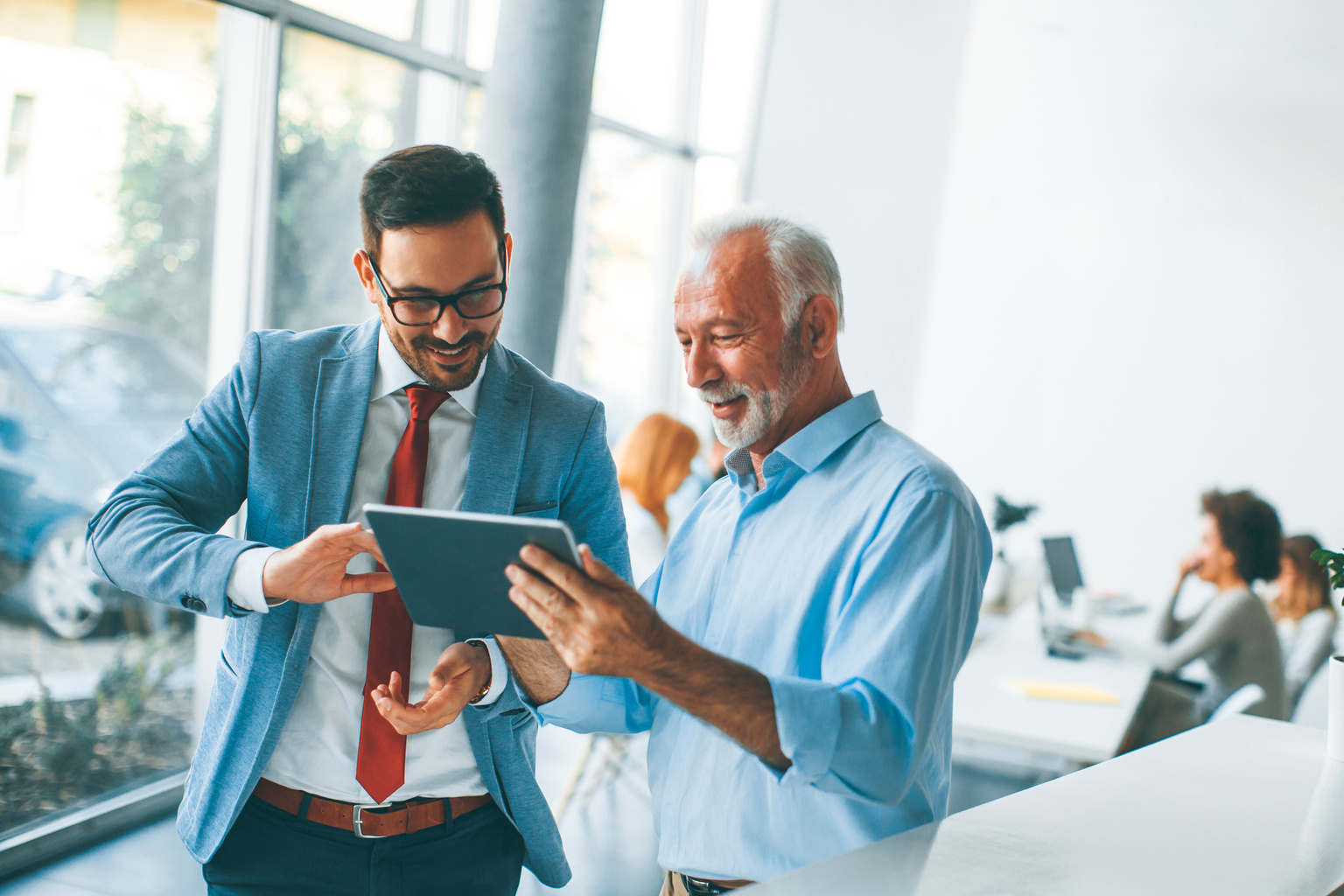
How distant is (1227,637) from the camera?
3.88 meters

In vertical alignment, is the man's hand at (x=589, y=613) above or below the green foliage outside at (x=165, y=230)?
below

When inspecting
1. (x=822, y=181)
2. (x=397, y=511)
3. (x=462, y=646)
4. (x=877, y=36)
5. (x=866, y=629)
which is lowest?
(x=462, y=646)

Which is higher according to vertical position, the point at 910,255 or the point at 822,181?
the point at 822,181

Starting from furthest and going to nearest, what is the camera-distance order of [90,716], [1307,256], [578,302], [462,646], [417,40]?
[578,302] < [1307,256] < [417,40] < [90,716] < [462,646]

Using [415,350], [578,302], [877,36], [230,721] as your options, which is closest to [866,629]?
[415,350]

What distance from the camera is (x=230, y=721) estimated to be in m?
1.54

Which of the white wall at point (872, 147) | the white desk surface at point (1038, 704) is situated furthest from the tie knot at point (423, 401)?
the white wall at point (872, 147)

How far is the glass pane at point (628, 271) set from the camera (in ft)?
21.6

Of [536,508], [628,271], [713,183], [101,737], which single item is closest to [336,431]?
[536,508]

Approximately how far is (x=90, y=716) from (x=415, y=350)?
2.89m

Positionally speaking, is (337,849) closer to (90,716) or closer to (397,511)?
(397,511)

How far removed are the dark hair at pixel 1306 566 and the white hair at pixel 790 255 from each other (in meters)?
3.73

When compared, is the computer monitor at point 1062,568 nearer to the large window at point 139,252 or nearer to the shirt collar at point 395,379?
the large window at point 139,252

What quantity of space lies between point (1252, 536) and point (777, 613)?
326cm
